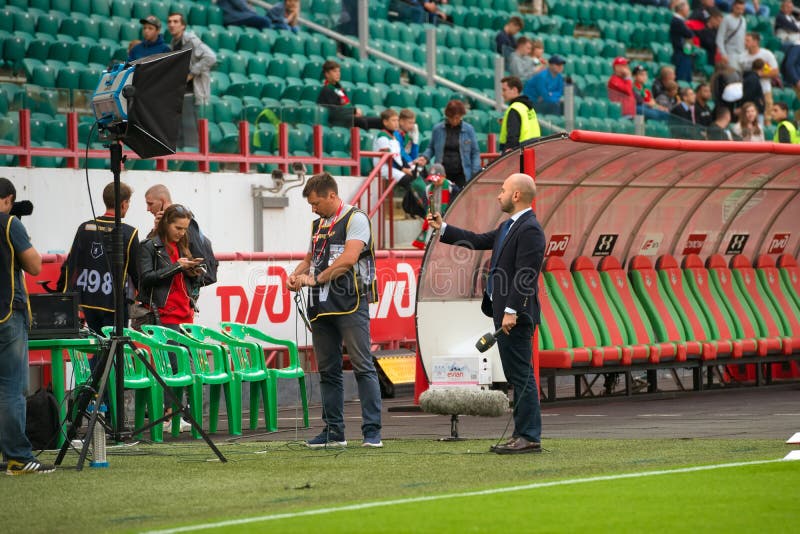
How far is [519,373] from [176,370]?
367 centimetres

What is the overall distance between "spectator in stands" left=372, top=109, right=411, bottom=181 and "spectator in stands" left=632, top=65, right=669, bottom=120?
3.69 metres

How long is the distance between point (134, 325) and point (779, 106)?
15950mm

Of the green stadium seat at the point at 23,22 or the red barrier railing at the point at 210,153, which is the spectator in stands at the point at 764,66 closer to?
the red barrier railing at the point at 210,153

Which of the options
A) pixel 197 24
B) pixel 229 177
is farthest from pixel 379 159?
pixel 197 24

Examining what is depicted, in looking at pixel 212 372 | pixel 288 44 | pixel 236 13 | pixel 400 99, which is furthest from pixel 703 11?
pixel 212 372

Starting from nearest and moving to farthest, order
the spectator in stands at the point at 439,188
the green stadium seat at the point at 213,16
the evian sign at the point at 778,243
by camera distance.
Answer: the spectator in stands at the point at 439,188 < the evian sign at the point at 778,243 < the green stadium seat at the point at 213,16

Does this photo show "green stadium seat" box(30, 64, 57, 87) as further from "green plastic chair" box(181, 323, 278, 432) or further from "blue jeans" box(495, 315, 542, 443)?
"blue jeans" box(495, 315, 542, 443)

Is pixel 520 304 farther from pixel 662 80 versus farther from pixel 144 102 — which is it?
pixel 662 80

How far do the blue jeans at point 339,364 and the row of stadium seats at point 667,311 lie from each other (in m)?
4.65

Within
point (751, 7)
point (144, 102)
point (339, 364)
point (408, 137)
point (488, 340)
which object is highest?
point (751, 7)

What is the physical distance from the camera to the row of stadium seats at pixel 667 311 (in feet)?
54.8

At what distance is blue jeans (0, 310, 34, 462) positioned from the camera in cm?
993

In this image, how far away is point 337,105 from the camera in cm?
2125

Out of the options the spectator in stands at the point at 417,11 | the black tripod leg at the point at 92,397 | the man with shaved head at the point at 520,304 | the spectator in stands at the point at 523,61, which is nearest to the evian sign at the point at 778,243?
the spectator in stands at the point at 523,61
